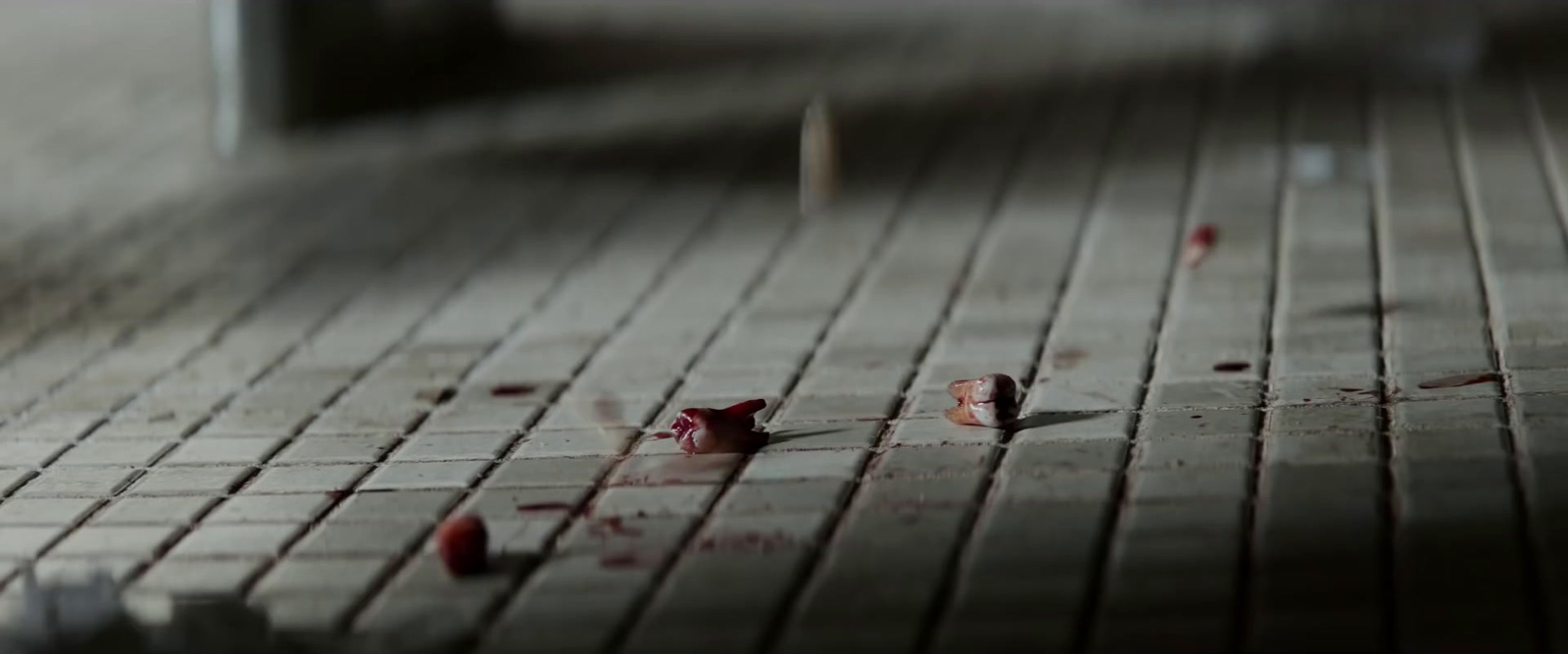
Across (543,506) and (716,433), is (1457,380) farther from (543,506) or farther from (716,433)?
(543,506)

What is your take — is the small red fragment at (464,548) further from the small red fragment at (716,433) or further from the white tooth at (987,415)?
the white tooth at (987,415)

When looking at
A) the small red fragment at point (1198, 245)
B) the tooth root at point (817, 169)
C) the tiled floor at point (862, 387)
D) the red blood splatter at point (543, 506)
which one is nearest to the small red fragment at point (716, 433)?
the tiled floor at point (862, 387)

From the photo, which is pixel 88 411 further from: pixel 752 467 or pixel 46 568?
pixel 752 467

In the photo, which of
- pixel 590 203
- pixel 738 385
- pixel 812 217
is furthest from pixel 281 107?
pixel 738 385

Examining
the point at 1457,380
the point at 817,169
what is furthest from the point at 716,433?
the point at 817,169

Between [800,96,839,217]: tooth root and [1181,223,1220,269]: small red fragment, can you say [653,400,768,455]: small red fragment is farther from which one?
[800,96,839,217]: tooth root
